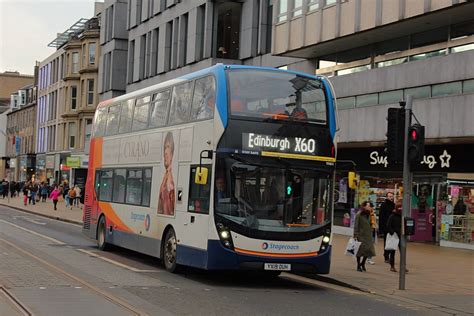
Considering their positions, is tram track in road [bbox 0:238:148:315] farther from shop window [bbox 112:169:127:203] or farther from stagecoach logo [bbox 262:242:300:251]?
stagecoach logo [bbox 262:242:300:251]

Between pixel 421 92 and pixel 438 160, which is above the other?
pixel 421 92

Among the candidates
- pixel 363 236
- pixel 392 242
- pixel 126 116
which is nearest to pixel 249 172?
pixel 363 236

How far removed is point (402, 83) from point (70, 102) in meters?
43.5

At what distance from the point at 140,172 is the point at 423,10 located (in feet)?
36.2

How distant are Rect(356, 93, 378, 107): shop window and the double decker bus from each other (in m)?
11.9

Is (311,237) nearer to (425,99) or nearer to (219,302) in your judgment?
(219,302)

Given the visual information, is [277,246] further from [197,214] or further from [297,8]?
[297,8]

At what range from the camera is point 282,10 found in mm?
28422

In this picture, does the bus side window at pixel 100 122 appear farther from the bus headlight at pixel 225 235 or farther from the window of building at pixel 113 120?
the bus headlight at pixel 225 235

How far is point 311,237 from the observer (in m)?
12.2

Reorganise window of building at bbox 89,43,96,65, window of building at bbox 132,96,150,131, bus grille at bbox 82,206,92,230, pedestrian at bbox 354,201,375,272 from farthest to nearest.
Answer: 1. window of building at bbox 89,43,96,65
2. bus grille at bbox 82,206,92,230
3. window of building at bbox 132,96,150,131
4. pedestrian at bbox 354,201,375,272

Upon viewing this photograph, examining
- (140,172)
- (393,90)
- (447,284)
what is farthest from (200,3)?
(447,284)

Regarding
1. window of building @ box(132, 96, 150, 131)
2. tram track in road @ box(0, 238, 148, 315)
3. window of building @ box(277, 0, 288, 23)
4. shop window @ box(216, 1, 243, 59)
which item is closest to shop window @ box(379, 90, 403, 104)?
window of building @ box(277, 0, 288, 23)

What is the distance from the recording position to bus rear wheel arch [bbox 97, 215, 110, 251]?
58.0 feet
